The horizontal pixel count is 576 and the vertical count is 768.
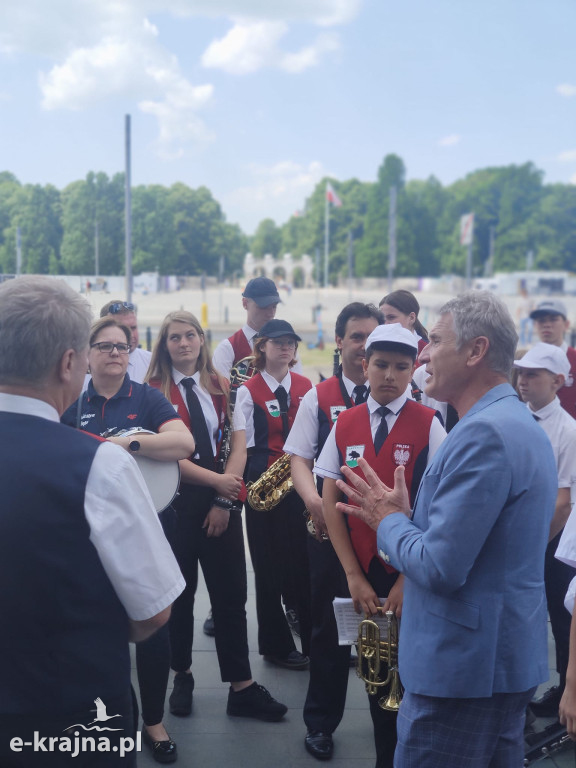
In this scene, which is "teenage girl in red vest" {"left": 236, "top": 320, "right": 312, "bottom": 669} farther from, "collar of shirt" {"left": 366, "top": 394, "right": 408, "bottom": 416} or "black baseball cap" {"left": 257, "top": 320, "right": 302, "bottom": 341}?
"collar of shirt" {"left": 366, "top": 394, "right": 408, "bottom": 416}

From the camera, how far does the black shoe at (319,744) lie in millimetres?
3721

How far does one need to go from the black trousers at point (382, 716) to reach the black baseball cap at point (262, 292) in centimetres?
304

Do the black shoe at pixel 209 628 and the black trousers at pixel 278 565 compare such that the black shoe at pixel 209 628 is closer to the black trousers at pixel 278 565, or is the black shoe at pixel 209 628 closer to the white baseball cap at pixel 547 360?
the black trousers at pixel 278 565

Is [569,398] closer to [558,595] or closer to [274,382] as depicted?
[558,595]

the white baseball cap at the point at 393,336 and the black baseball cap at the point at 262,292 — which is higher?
the black baseball cap at the point at 262,292

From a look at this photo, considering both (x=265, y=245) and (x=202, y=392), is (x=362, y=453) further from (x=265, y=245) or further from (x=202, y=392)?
(x=265, y=245)

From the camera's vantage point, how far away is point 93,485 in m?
1.80

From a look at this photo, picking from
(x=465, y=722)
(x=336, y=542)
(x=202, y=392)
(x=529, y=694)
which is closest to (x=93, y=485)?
(x=465, y=722)

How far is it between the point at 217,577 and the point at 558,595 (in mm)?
1992

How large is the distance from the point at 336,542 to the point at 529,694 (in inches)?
48.2

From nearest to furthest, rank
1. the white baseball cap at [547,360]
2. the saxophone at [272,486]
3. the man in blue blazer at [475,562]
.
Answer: the man in blue blazer at [475,562], the white baseball cap at [547,360], the saxophone at [272,486]

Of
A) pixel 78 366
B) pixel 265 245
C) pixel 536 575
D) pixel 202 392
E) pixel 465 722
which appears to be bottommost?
pixel 465 722

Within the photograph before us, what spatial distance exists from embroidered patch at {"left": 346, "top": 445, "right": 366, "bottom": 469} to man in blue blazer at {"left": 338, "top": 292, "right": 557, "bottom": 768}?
920 mm

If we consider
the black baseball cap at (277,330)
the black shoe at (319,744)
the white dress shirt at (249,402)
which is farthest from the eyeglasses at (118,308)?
the black shoe at (319,744)
